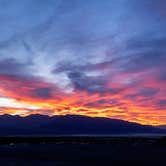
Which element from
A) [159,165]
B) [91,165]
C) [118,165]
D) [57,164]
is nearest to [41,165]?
[57,164]

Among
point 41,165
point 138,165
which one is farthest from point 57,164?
point 138,165

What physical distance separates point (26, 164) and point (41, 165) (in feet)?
11.7

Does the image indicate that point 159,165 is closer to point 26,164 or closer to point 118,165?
point 118,165

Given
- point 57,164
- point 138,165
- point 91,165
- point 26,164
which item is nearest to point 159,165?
point 138,165

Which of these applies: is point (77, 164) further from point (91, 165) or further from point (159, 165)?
point (159, 165)

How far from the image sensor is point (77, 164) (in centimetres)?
6525

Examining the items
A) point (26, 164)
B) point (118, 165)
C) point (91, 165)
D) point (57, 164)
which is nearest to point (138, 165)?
point (118, 165)

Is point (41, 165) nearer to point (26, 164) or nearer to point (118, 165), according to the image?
point (26, 164)

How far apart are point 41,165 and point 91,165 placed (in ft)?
27.7

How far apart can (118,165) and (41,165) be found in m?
13.1

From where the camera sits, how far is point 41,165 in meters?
63.9

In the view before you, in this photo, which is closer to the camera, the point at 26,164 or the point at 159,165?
the point at 159,165

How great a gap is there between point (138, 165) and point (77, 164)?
10429mm

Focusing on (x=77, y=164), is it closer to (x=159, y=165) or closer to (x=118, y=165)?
(x=118, y=165)
